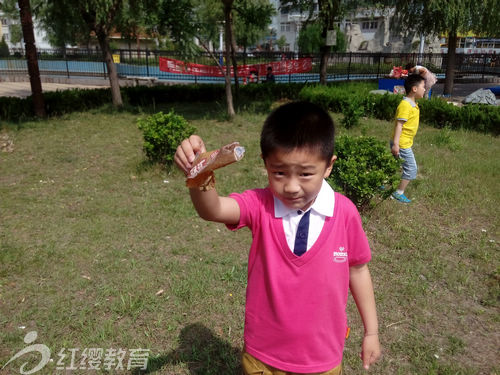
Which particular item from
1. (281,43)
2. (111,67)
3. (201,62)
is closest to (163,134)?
(111,67)

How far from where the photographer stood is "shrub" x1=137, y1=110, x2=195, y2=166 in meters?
6.87

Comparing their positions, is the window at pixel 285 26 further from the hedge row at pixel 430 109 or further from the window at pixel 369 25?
the hedge row at pixel 430 109

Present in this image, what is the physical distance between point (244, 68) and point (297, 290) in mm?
21330

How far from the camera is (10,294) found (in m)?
3.66

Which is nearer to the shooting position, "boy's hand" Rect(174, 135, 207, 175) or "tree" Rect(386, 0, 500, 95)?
"boy's hand" Rect(174, 135, 207, 175)

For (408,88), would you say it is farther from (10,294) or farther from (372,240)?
(10,294)

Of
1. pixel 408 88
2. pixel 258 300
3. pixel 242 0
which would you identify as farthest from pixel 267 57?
pixel 258 300

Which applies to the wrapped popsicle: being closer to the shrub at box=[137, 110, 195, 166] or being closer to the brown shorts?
the brown shorts

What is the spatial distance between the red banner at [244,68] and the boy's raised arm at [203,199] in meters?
20.9

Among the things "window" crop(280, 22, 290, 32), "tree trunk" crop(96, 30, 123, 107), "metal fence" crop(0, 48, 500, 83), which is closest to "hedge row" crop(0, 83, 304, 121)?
"tree trunk" crop(96, 30, 123, 107)

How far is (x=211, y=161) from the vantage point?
1234 millimetres

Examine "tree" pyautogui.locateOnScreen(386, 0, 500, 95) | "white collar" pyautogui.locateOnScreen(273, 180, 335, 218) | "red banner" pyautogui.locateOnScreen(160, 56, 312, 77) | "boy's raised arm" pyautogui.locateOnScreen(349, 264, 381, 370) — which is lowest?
"boy's raised arm" pyautogui.locateOnScreen(349, 264, 381, 370)

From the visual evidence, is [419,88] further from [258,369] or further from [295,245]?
[258,369]

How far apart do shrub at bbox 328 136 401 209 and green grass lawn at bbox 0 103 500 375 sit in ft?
1.32
